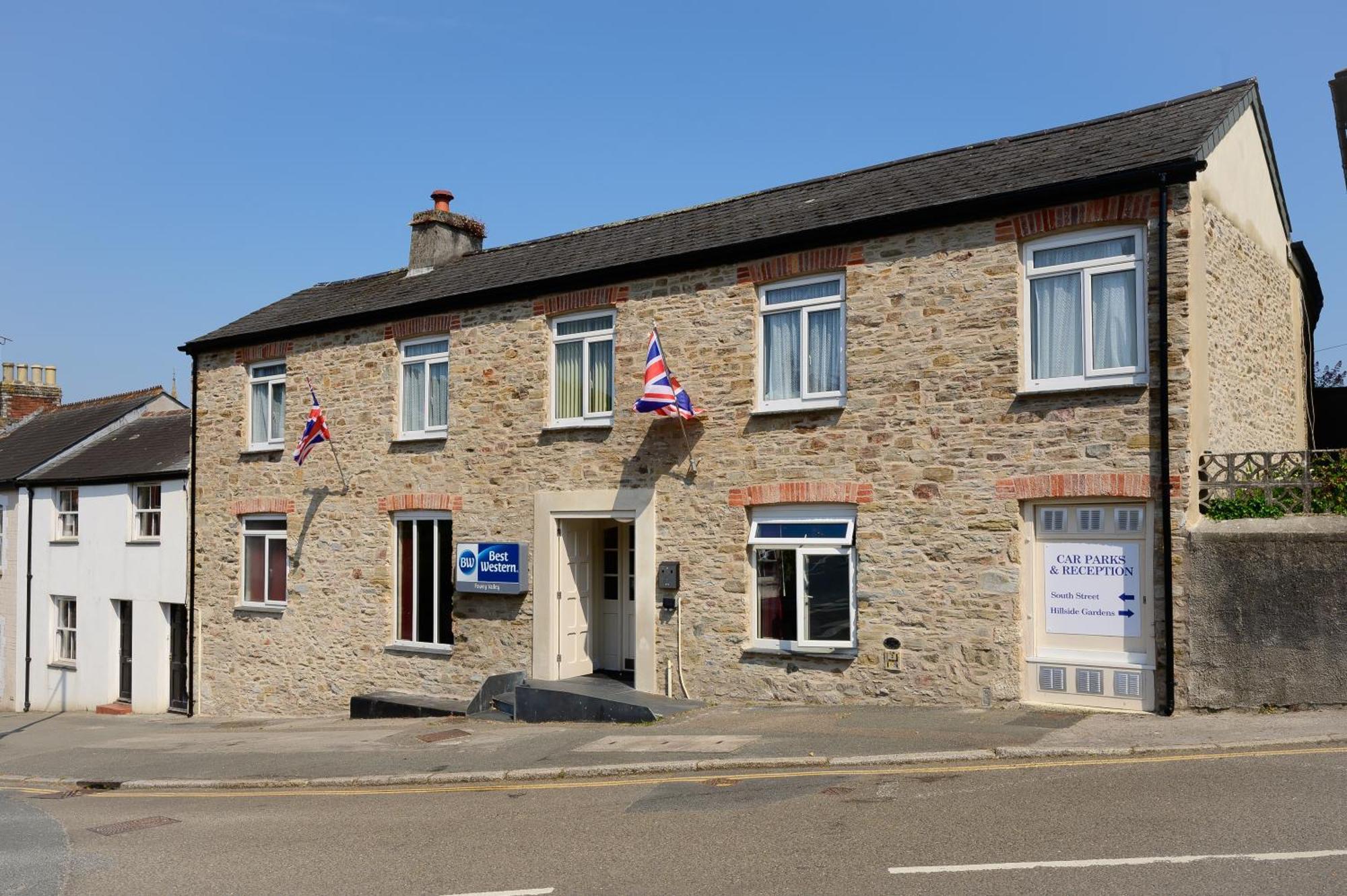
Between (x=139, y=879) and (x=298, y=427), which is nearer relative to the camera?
(x=139, y=879)

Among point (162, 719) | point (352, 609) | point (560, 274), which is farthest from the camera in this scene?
point (162, 719)

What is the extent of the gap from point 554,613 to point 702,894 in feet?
31.5

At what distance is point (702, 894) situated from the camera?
641 cm

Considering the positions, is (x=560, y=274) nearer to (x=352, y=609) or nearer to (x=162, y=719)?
(x=352, y=609)

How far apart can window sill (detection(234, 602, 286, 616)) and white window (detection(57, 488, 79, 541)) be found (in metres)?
7.06

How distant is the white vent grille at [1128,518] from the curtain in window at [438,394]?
9987 mm

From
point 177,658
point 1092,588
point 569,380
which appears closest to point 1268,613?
point 1092,588

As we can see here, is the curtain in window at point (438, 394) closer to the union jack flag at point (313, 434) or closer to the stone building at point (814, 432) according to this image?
the stone building at point (814, 432)

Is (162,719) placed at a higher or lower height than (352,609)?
lower

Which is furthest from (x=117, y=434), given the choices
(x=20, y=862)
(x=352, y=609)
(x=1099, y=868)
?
(x=1099, y=868)

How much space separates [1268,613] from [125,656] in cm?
2142

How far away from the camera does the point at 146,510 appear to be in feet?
73.8

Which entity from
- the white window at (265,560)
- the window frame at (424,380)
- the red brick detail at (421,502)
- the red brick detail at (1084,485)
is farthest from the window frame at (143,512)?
the red brick detail at (1084,485)

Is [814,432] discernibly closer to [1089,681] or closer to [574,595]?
[1089,681]
